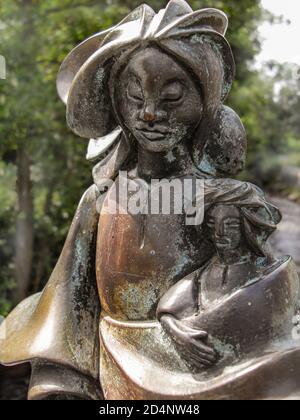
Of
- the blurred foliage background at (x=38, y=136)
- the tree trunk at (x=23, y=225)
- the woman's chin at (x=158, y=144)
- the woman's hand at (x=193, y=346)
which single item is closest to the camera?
the woman's hand at (x=193, y=346)

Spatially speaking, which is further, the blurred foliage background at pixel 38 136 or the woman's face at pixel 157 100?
the blurred foliage background at pixel 38 136

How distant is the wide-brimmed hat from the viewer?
1555mm

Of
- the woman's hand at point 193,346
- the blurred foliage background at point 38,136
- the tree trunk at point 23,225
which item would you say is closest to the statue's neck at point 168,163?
the woman's hand at point 193,346

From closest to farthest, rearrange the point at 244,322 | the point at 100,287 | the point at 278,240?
the point at 244,322
the point at 100,287
the point at 278,240

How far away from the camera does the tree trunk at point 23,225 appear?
5043 mm

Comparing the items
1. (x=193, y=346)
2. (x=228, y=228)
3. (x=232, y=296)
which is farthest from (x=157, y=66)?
(x=193, y=346)

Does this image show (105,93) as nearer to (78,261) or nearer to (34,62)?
(78,261)

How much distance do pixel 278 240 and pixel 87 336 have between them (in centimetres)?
785

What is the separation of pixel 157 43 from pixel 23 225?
12.5 ft

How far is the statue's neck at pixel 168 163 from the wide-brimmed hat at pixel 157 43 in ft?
0.54

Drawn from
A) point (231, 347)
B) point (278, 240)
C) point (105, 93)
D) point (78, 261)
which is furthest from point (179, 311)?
point (278, 240)

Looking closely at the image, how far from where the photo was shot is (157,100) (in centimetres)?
161

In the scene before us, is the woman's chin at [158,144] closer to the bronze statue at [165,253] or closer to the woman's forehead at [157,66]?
the bronze statue at [165,253]
